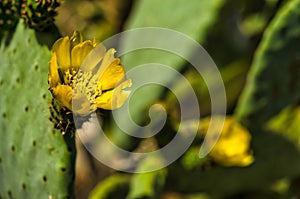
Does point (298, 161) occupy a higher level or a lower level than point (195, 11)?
lower

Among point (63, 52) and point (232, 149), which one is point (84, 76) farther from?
point (232, 149)

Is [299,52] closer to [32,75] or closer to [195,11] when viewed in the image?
[195,11]

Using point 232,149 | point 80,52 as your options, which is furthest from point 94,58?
point 232,149

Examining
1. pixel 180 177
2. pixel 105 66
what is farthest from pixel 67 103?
pixel 180 177

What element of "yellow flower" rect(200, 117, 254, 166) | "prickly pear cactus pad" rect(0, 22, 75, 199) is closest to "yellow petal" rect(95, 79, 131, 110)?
"prickly pear cactus pad" rect(0, 22, 75, 199)

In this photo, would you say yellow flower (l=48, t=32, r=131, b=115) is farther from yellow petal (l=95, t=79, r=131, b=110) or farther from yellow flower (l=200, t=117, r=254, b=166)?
yellow flower (l=200, t=117, r=254, b=166)
